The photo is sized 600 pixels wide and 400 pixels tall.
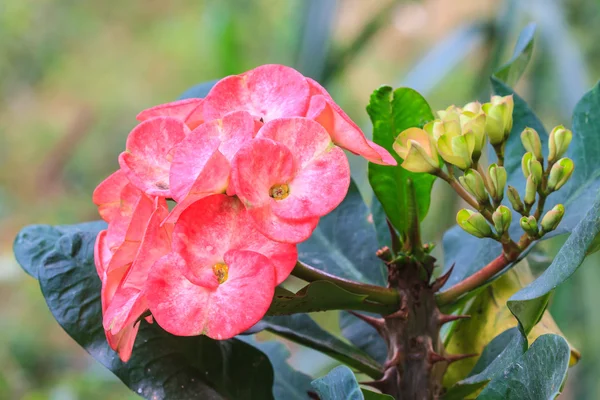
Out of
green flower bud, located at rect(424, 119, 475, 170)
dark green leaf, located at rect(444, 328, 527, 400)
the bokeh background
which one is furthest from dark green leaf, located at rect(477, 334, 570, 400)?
the bokeh background

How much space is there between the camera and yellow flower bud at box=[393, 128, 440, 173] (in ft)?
1.22

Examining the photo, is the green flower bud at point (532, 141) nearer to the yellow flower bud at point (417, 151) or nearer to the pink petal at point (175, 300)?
the yellow flower bud at point (417, 151)

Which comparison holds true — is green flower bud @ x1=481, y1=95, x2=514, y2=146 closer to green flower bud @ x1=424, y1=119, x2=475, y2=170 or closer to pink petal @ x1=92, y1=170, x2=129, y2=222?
green flower bud @ x1=424, y1=119, x2=475, y2=170

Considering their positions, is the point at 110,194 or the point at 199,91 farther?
the point at 199,91

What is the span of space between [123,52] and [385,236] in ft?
11.7

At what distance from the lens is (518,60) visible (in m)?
0.49

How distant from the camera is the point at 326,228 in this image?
1.77 feet

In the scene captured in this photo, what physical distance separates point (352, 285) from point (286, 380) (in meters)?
0.15

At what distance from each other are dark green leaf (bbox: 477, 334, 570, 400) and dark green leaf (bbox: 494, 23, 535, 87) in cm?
25

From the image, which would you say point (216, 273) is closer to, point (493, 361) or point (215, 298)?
point (215, 298)

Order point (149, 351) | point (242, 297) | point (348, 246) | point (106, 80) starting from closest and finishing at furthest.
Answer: point (242, 297), point (149, 351), point (348, 246), point (106, 80)

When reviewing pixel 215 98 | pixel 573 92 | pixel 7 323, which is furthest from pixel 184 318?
pixel 7 323

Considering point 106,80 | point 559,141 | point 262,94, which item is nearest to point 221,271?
point 262,94

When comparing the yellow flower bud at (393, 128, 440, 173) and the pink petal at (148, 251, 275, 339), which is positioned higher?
the yellow flower bud at (393, 128, 440, 173)
